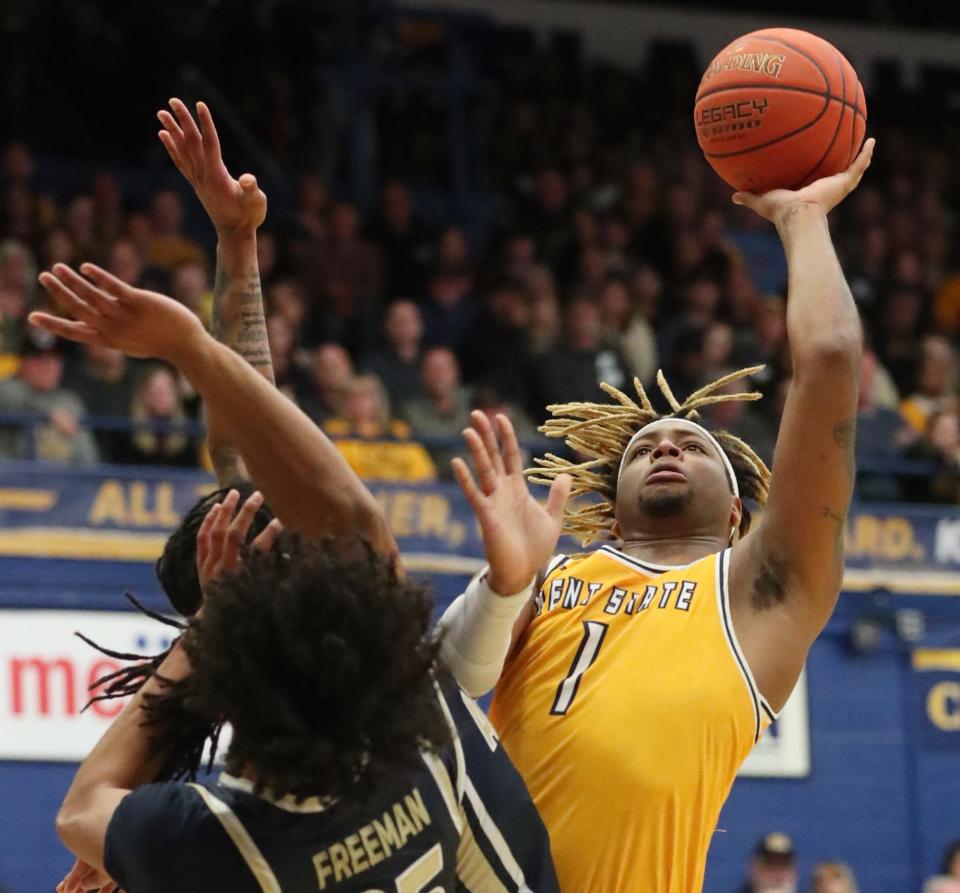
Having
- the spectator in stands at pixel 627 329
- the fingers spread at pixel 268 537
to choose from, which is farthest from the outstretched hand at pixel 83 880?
the spectator in stands at pixel 627 329

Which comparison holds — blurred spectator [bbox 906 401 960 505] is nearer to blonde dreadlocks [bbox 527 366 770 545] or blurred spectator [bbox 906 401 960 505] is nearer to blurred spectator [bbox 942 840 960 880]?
blurred spectator [bbox 942 840 960 880]

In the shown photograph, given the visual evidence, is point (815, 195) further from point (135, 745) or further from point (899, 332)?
point (899, 332)

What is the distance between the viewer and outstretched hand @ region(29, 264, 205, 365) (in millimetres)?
3189

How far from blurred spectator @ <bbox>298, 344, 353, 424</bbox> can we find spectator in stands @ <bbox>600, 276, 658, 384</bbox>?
2.29 metres

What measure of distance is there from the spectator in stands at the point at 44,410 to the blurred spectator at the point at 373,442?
49.8 inches

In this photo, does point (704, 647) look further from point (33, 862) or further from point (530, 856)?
point (33, 862)

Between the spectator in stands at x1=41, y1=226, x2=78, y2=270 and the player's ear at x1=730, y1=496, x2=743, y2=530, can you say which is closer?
the player's ear at x1=730, y1=496, x2=743, y2=530

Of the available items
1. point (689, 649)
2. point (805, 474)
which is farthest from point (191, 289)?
point (805, 474)

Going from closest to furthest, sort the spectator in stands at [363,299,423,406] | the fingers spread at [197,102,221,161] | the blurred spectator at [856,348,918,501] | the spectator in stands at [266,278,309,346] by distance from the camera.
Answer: the fingers spread at [197,102,221,161]
the spectator in stands at [266,278,309,346]
the spectator in stands at [363,299,423,406]
the blurred spectator at [856,348,918,501]

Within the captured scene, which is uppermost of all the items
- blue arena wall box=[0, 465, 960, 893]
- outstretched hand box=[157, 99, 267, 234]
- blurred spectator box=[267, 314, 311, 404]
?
outstretched hand box=[157, 99, 267, 234]

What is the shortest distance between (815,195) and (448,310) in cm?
842

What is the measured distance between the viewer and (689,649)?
3996 millimetres

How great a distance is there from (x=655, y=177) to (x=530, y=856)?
12.0 meters

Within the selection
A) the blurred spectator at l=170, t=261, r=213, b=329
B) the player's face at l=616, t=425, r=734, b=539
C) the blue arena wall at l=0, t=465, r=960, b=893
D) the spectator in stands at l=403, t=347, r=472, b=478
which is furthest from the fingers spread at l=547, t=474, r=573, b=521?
the spectator in stands at l=403, t=347, r=472, b=478
